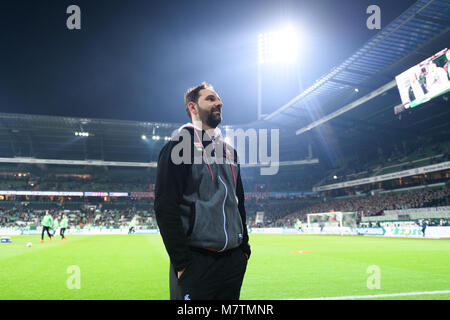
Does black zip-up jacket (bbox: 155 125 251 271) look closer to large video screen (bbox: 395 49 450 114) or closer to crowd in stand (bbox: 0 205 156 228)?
large video screen (bbox: 395 49 450 114)

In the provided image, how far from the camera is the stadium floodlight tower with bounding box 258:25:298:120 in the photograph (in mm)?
41344

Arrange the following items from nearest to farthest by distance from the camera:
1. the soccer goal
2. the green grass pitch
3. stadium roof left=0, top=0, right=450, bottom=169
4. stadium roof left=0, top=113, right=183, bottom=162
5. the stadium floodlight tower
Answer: the green grass pitch, stadium roof left=0, top=0, right=450, bottom=169, the soccer goal, the stadium floodlight tower, stadium roof left=0, top=113, right=183, bottom=162

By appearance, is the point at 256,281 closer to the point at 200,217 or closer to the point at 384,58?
the point at 200,217

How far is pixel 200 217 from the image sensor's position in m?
2.34

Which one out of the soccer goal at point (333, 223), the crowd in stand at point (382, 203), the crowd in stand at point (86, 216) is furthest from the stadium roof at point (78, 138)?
the soccer goal at point (333, 223)

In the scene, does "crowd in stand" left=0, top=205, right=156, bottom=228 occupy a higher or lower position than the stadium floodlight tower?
lower

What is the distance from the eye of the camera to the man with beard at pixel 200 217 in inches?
87.9

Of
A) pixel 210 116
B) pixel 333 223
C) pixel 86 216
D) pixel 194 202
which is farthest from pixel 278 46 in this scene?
pixel 194 202

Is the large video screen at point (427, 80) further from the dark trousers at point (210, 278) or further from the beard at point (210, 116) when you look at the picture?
the dark trousers at point (210, 278)

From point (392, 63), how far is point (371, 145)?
25.1 meters

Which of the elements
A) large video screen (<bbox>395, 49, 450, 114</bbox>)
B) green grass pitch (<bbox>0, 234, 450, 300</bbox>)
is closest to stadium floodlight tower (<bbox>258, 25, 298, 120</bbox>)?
large video screen (<bbox>395, 49, 450, 114</bbox>)

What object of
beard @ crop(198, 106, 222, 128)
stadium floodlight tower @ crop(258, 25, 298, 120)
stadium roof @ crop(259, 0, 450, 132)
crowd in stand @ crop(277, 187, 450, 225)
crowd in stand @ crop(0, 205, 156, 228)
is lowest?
crowd in stand @ crop(0, 205, 156, 228)

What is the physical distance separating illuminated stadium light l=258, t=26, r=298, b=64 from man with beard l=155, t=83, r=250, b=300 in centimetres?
4183
